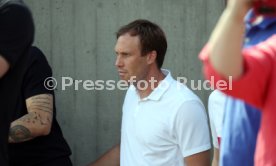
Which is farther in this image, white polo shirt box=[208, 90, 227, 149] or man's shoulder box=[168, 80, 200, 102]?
man's shoulder box=[168, 80, 200, 102]

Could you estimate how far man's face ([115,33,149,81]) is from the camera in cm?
362

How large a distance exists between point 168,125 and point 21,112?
2.96ft

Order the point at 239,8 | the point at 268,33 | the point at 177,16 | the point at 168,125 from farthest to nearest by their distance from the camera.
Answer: the point at 177,16 → the point at 168,125 → the point at 268,33 → the point at 239,8

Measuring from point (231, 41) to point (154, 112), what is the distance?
1.90 metres

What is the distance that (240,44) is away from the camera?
161 centimetres

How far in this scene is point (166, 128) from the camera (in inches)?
133

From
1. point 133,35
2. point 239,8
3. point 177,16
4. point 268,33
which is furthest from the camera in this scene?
point 177,16

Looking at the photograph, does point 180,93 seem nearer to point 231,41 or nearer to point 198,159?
point 198,159

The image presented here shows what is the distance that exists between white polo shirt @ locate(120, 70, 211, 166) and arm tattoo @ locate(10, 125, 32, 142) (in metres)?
0.56

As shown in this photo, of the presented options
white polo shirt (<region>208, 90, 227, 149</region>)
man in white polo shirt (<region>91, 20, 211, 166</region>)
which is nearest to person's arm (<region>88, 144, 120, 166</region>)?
man in white polo shirt (<region>91, 20, 211, 166</region>)

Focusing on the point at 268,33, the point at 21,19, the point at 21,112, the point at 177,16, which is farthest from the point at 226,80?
the point at 177,16

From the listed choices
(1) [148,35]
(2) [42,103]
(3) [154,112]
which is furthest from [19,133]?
(1) [148,35]

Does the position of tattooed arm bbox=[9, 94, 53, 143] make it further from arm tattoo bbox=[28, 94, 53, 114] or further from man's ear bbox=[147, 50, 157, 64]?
man's ear bbox=[147, 50, 157, 64]

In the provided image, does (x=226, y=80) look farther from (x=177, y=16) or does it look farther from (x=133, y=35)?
(x=177, y=16)
